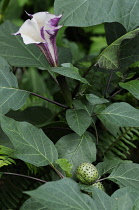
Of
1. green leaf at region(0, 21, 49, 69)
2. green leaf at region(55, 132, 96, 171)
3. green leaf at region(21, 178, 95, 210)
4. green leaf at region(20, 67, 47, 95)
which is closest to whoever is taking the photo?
green leaf at region(21, 178, 95, 210)

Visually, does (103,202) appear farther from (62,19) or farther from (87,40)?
(87,40)

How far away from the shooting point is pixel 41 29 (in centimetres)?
102

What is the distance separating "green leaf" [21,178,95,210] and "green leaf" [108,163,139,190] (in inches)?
8.3

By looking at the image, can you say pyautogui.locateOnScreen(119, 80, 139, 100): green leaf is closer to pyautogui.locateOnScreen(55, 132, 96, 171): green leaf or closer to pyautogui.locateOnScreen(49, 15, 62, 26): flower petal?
pyautogui.locateOnScreen(55, 132, 96, 171): green leaf

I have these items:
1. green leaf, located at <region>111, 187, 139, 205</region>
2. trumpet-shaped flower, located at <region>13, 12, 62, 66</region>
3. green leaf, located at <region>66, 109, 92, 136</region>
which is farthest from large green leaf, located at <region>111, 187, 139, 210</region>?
trumpet-shaped flower, located at <region>13, 12, 62, 66</region>

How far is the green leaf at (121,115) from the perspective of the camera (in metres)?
1.04

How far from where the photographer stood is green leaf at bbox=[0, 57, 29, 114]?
3.65 ft

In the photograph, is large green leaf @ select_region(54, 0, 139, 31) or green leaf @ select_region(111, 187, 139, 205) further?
large green leaf @ select_region(54, 0, 139, 31)

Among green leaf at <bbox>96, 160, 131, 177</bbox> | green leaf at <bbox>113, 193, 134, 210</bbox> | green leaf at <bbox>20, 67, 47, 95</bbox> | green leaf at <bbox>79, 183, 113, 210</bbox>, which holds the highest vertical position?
green leaf at <bbox>113, 193, 134, 210</bbox>

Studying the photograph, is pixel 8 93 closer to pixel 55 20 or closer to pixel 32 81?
pixel 55 20

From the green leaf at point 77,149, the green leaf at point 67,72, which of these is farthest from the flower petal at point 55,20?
the green leaf at point 77,149

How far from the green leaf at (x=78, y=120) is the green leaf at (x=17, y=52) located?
0.22m

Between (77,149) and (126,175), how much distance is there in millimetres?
181

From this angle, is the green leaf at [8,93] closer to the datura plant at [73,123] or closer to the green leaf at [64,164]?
the datura plant at [73,123]
